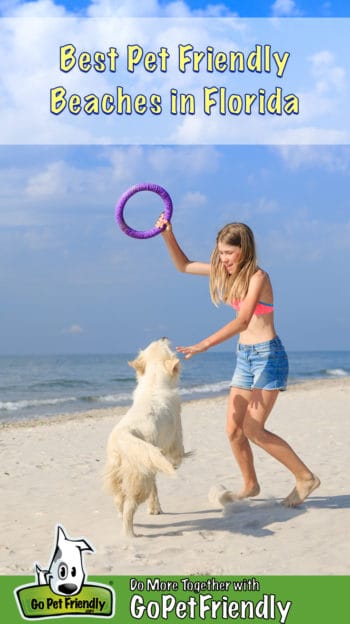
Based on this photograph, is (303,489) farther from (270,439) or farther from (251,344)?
(251,344)

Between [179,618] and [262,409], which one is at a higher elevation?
[262,409]

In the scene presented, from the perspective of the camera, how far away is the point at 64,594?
418 cm

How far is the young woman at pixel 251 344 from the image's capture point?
5.72m

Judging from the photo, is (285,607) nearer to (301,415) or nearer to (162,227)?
(162,227)

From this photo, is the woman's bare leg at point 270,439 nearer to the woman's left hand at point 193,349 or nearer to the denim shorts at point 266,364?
the denim shorts at point 266,364

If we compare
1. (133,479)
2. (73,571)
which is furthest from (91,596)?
(133,479)

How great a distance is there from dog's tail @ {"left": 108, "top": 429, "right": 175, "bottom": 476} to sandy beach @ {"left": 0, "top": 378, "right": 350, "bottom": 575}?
60cm

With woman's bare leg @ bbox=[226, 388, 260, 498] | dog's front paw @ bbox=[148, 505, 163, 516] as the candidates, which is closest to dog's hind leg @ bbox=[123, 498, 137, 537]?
dog's front paw @ bbox=[148, 505, 163, 516]

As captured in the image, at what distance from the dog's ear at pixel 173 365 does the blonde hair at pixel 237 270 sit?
647 millimetres

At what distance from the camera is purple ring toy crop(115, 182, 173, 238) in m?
6.19

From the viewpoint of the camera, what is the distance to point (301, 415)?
1413cm

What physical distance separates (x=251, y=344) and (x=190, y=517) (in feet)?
5.27

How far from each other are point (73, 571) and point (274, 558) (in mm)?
1404

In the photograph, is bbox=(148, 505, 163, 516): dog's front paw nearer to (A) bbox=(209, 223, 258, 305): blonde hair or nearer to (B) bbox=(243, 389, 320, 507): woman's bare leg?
(B) bbox=(243, 389, 320, 507): woman's bare leg
